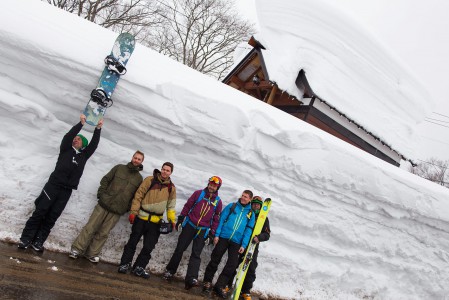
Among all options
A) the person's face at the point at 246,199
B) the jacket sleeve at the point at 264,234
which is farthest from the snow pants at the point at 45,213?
the jacket sleeve at the point at 264,234

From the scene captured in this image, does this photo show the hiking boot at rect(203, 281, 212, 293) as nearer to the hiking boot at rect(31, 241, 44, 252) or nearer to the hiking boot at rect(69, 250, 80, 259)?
the hiking boot at rect(69, 250, 80, 259)

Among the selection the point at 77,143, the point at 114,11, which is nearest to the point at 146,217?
the point at 77,143

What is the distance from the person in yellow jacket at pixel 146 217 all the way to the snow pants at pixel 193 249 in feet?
1.30

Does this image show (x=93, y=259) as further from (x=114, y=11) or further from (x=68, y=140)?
(x=114, y=11)

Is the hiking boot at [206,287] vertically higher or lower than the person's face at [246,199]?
lower

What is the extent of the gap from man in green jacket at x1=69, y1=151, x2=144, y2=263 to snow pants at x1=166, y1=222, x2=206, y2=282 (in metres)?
0.95

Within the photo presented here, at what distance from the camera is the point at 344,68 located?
12336mm

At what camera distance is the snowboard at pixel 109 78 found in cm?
487

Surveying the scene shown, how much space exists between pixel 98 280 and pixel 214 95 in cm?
356

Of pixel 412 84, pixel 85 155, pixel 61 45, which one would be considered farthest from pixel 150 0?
pixel 85 155

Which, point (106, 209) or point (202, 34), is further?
point (202, 34)

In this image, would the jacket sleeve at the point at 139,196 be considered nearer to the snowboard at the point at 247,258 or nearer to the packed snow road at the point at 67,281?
the packed snow road at the point at 67,281

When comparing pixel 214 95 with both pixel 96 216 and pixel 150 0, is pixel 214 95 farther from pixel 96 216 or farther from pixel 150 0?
pixel 150 0

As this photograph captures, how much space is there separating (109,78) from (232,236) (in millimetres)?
3129
